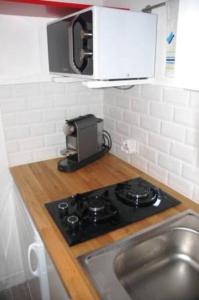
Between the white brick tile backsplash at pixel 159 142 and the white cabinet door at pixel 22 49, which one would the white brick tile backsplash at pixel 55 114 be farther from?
the white brick tile backsplash at pixel 159 142

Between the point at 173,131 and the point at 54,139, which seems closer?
the point at 173,131

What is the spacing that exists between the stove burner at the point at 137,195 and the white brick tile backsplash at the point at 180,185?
0.11 m

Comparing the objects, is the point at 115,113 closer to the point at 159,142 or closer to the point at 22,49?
the point at 159,142

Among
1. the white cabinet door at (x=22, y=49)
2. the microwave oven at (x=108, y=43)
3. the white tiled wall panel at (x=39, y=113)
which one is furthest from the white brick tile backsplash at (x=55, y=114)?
the microwave oven at (x=108, y=43)

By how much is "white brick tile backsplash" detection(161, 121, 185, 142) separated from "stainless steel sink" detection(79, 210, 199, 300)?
32 cm

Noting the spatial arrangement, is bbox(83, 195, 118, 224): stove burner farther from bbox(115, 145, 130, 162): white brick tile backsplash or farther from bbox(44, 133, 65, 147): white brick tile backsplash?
bbox(44, 133, 65, 147): white brick tile backsplash

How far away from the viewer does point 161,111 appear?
126 cm

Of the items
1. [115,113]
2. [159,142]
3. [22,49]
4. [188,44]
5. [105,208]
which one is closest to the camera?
[188,44]

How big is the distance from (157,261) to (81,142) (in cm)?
76

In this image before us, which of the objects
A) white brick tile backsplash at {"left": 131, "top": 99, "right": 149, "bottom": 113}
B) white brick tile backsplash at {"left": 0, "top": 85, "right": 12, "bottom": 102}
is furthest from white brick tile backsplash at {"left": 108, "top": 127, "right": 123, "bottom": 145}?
white brick tile backsplash at {"left": 0, "top": 85, "right": 12, "bottom": 102}

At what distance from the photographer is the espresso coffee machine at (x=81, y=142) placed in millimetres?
1515

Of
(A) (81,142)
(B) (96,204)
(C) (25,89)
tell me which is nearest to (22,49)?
(C) (25,89)

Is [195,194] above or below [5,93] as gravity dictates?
below

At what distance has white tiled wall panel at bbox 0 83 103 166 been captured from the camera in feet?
4.99
